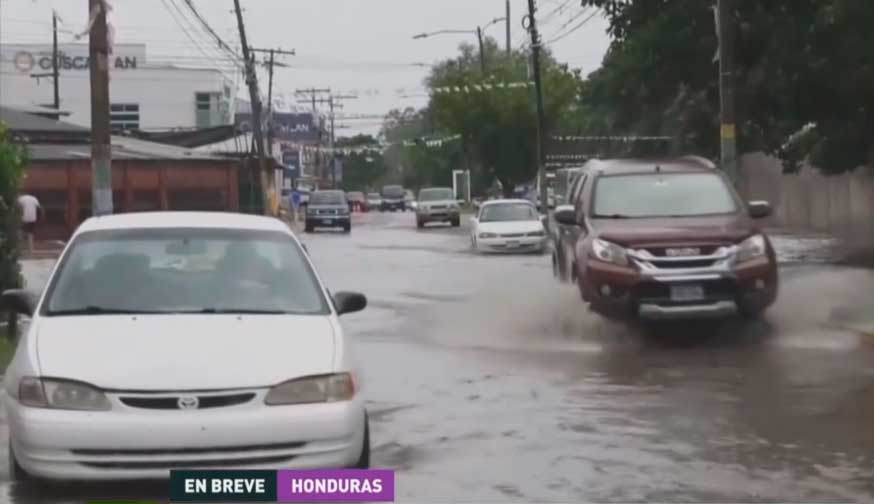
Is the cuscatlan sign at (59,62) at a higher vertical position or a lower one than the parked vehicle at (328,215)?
higher

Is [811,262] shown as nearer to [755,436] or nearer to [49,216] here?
[755,436]

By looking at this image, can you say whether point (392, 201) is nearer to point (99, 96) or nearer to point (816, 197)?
point (816, 197)

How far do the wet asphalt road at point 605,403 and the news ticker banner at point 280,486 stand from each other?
2.43ft

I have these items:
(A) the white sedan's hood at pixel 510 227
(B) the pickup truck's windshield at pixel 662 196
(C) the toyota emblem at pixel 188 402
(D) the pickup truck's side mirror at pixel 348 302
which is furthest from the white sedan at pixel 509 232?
(C) the toyota emblem at pixel 188 402

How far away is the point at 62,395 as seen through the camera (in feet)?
25.4

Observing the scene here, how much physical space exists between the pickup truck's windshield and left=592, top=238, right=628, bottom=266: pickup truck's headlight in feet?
3.10

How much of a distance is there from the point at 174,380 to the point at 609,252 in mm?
8249

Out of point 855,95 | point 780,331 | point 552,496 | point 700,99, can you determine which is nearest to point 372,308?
point 780,331

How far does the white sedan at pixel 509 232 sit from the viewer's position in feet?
119

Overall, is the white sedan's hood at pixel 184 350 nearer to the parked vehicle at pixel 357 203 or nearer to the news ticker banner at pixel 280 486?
A: the news ticker banner at pixel 280 486

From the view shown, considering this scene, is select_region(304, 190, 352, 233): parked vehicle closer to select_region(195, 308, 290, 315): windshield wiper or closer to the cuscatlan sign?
select_region(195, 308, 290, 315): windshield wiper

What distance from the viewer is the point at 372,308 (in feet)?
67.4

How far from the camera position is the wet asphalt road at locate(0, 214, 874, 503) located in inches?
345

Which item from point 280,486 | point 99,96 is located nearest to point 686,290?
point 280,486
